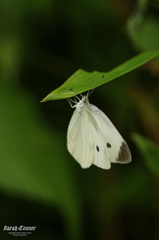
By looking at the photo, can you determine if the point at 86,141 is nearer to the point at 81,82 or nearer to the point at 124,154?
the point at 124,154

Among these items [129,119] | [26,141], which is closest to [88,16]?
[129,119]

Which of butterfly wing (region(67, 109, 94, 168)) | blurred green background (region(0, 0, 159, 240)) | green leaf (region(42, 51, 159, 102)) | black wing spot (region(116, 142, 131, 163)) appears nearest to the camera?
green leaf (region(42, 51, 159, 102))

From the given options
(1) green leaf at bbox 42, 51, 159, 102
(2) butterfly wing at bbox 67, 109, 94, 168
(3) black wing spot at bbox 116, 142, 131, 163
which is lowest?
(3) black wing spot at bbox 116, 142, 131, 163

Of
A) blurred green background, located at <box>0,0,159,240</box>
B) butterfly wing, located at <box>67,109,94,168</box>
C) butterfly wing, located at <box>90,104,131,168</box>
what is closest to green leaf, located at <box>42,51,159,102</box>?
butterfly wing, located at <box>90,104,131,168</box>

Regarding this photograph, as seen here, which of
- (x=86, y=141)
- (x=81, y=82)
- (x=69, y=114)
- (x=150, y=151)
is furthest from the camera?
(x=69, y=114)

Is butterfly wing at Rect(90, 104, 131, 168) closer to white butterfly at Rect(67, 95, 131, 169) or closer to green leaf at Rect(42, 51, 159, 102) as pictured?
white butterfly at Rect(67, 95, 131, 169)

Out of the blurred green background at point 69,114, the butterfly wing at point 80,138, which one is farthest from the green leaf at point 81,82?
the blurred green background at point 69,114

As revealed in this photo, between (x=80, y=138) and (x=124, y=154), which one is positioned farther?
(x=80, y=138)

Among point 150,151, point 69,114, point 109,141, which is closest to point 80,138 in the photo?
point 109,141
